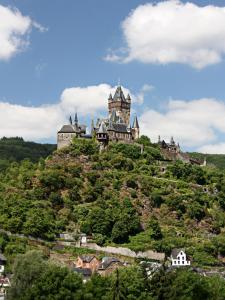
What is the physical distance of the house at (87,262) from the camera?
89.4m

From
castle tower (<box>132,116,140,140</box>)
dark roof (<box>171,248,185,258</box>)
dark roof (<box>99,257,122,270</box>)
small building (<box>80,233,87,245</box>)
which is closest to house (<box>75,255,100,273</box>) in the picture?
dark roof (<box>99,257,122,270</box>)

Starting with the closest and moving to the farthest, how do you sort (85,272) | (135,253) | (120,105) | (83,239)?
(85,272), (135,253), (83,239), (120,105)

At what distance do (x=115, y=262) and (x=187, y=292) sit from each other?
88.2 feet

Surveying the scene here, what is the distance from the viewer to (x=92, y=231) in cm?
10225

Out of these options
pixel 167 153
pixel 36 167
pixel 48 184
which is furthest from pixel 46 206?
pixel 167 153

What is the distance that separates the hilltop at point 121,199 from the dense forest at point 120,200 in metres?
0.15

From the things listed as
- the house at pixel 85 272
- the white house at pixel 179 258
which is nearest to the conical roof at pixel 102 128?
the white house at pixel 179 258

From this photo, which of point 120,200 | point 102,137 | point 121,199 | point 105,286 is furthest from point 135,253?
point 105,286

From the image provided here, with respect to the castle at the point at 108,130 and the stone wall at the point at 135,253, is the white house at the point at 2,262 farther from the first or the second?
the castle at the point at 108,130

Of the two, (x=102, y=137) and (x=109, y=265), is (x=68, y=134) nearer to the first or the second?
(x=102, y=137)

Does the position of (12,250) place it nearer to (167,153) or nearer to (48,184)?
(48,184)

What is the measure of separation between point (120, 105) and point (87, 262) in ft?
181

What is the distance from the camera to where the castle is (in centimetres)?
→ 12631

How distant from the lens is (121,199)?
11412 centimetres
